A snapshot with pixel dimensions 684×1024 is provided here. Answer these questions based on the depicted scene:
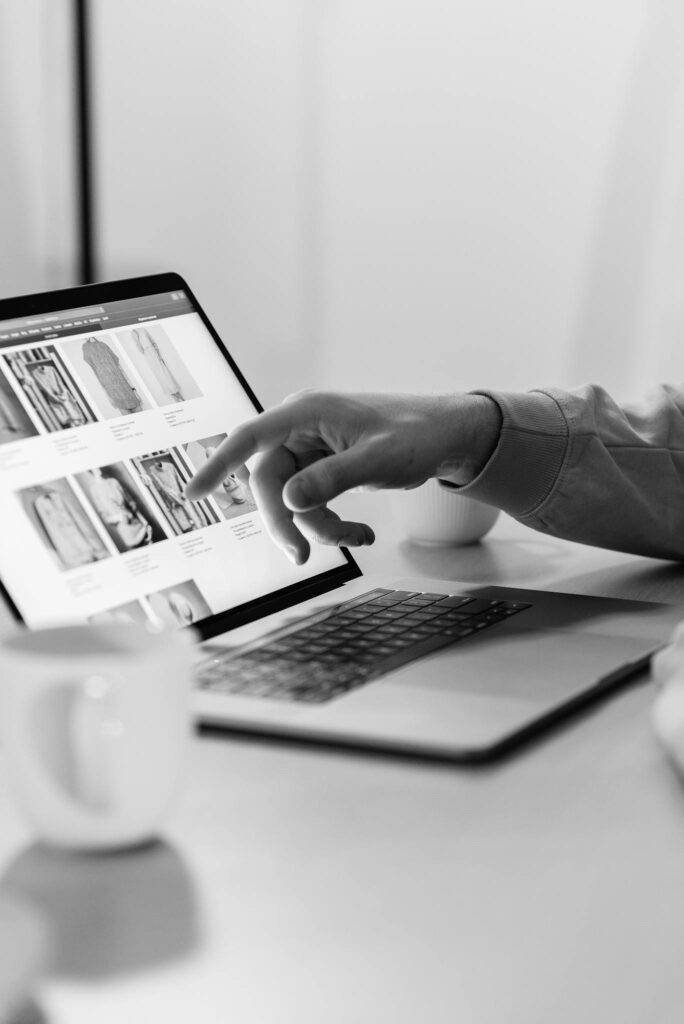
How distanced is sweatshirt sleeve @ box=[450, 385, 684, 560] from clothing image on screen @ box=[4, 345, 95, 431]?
31 centimetres

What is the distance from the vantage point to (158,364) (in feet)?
3.06

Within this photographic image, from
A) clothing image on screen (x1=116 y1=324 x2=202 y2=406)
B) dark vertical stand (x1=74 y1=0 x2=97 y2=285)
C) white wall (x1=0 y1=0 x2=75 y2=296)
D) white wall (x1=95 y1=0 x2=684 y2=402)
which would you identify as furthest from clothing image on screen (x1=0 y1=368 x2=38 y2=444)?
dark vertical stand (x1=74 y1=0 x2=97 y2=285)

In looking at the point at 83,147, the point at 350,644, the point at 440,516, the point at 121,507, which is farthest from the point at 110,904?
the point at 83,147

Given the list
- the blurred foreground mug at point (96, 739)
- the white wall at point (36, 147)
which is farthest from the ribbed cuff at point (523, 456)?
the white wall at point (36, 147)

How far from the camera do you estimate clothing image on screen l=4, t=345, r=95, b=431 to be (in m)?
0.84

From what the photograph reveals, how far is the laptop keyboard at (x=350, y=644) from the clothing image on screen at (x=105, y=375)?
0.69ft

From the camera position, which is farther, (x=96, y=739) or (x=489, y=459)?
(x=489, y=459)

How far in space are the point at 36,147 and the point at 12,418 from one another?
3.57 m

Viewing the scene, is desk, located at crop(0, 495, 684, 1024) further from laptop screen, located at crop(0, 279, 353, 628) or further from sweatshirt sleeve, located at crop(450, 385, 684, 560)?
sweatshirt sleeve, located at crop(450, 385, 684, 560)

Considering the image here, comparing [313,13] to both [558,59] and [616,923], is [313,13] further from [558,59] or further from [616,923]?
[616,923]

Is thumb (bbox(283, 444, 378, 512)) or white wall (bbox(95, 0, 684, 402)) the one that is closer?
thumb (bbox(283, 444, 378, 512))

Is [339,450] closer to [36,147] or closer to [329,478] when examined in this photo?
[329,478]

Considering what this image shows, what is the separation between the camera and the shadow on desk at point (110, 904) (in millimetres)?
410

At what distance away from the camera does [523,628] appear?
0.79 m
